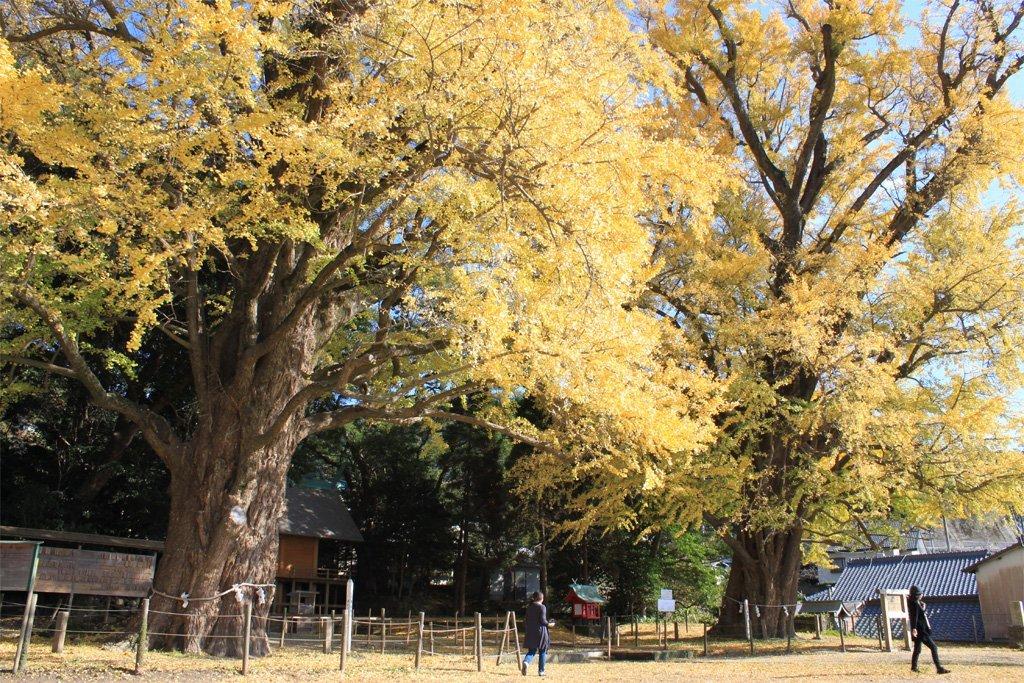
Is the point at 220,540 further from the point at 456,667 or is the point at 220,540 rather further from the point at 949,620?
the point at 949,620

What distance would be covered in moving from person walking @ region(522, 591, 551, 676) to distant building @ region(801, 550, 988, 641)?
45.4 feet

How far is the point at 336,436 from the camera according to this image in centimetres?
2839

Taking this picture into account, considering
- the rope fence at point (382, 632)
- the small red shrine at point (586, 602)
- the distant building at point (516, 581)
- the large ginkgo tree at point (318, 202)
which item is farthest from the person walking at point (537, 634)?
the distant building at point (516, 581)

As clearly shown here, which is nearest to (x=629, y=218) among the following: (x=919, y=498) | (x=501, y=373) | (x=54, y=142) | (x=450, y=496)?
(x=501, y=373)

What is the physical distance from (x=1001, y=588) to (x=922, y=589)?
5873mm

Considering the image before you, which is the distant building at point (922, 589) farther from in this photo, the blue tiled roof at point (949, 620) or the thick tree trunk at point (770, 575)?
the thick tree trunk at point (770, 575)

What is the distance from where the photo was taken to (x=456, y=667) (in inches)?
432

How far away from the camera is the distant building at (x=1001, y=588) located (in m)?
19.8

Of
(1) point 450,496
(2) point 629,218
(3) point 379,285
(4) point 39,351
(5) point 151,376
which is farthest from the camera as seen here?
(1) point 450,496

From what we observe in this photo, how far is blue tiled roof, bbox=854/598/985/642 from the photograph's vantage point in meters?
21.8

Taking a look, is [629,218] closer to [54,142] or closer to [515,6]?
[515,6]

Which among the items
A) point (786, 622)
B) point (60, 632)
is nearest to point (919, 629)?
point (786, 622)

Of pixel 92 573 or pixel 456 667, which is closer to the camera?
pixel 92 573

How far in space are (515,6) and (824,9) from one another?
13.3m
